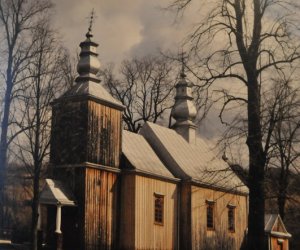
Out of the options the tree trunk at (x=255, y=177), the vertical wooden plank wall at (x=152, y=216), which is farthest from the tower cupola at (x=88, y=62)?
the tree trunk at (x=255, y=177)

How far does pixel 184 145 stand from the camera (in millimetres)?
31328

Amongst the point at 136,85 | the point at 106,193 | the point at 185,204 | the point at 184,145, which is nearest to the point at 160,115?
the point at 136,85

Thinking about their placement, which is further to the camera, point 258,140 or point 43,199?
point 43,199

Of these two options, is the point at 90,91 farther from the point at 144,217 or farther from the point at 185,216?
the point at 185,216

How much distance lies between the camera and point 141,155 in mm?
26219

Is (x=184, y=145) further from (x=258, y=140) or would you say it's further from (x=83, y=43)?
(x=258, y=140)

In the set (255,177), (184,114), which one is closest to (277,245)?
(184,114)

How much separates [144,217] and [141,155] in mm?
3435

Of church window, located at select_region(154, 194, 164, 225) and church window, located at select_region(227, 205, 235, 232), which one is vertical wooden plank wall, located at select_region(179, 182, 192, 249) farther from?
church window, located at select_region(227, 205, 235, 232)

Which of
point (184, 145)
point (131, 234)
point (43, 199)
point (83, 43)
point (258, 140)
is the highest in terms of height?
point (83, 43)

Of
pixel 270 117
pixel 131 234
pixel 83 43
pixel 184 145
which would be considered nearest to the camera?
pixel 270 117

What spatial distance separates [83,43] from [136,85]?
55.9 ft

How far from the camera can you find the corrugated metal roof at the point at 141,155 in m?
25.0

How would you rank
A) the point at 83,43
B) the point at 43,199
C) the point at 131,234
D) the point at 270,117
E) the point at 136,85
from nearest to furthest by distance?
1. the point at 270,117
2. the point at 43,199
3. the point at 131,234
4. the point at 83,43
5. the point at 136,85
